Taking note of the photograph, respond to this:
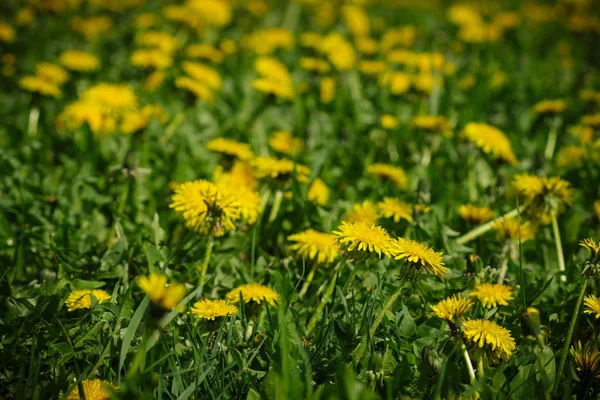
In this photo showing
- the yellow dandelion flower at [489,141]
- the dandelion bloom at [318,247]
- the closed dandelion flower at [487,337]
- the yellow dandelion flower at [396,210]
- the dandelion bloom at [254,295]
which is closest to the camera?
the closed dandelion flower at [487,337]

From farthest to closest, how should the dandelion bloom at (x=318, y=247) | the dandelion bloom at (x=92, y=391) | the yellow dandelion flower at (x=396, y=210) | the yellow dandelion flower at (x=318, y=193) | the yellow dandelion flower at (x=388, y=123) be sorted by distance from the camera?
1. the yellow dandelion flower at (x=388, y=123)
2. the yellow dandelion flower at (x=318, y=193)
3. the yellow dandelion flower at (x=396, y=210)
4. the dandelion bloom at (x=318, y=247)
5. the dandelion bloom at (x=92, y=391)

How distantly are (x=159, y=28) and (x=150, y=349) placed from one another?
360 cm

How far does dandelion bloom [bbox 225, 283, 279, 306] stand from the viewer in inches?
67.0

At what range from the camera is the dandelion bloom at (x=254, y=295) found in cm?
170

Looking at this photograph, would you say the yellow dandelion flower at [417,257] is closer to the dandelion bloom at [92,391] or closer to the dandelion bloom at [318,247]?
the dandelion bloom at [318,247]

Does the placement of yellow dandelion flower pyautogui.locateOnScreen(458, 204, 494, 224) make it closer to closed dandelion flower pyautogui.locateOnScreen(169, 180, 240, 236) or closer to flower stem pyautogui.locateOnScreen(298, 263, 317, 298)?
flower stem pyautogui.locateOnScreen(298, 263, 317, 298)

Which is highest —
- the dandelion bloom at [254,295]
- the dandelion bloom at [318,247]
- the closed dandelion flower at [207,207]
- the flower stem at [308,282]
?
the closed dandelion flower at [207,207]

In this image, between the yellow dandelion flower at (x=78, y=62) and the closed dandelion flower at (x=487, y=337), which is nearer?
the closed dandelion flower at (x=487, y=337)

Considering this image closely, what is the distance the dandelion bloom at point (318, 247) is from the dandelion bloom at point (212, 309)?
1.13ft

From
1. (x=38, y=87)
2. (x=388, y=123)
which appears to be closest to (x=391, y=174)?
(x=388, y=123)

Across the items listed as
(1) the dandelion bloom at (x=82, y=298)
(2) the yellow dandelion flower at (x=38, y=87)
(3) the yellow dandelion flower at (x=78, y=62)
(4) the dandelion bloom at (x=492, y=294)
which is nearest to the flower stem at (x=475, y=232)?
(4) the dandelion bloom at (x=492, y=294)

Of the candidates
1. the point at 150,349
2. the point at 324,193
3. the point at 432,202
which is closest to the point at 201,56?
the point at 324,193

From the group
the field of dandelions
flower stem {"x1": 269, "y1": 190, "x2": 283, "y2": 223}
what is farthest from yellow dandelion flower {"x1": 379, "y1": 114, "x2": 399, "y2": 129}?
flower stem {"x1": 269, "y1": 190, "x2": 283, "y2": 223}

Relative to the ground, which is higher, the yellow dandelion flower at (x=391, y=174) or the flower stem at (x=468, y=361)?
the yellow dandelion flower at (x=391, y=174)
